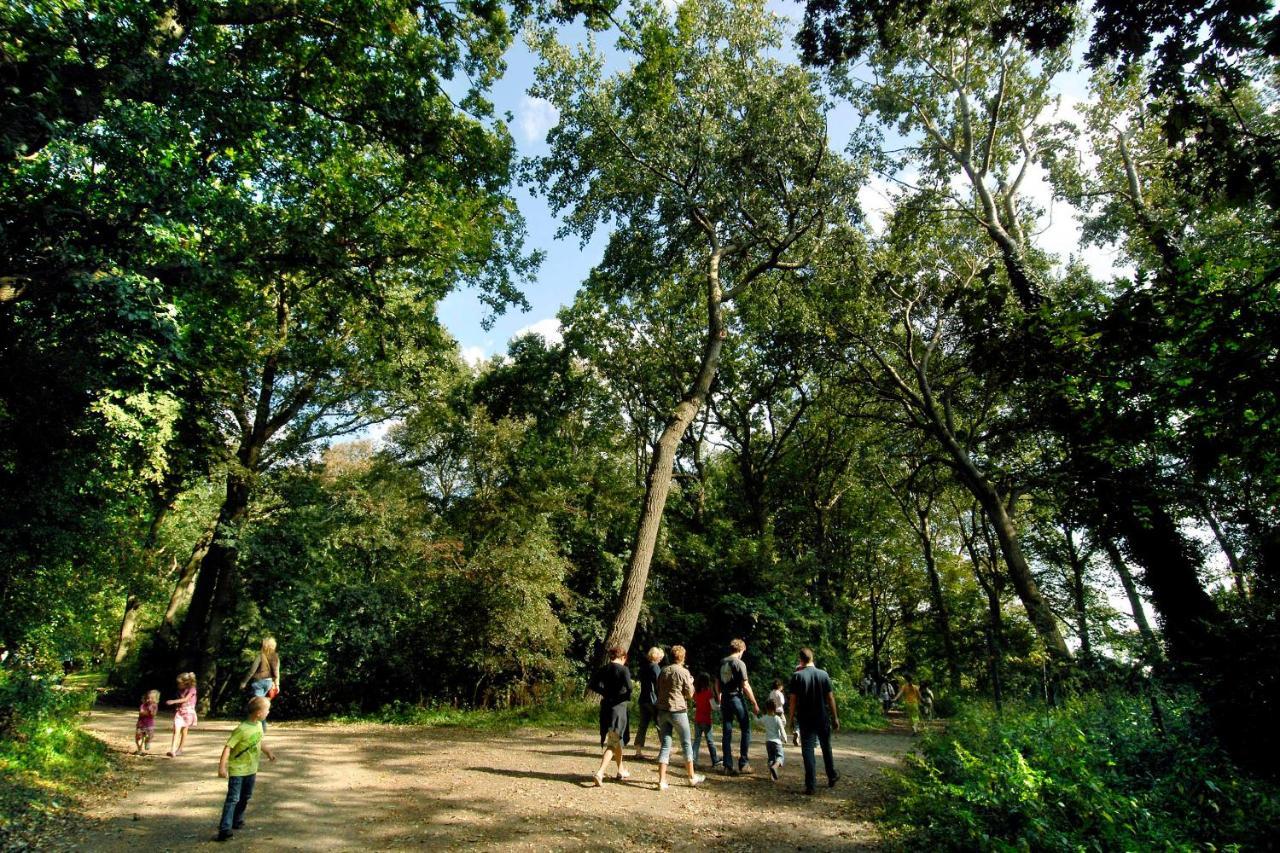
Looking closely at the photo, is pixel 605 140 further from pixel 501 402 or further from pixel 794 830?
pixel 794 830

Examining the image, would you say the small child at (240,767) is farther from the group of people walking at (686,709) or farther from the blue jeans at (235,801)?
the group of people walking at (686,709)

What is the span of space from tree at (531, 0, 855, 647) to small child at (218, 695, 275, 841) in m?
7.46

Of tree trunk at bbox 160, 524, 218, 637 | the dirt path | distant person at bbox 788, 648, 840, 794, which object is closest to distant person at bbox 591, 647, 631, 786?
the dirt path

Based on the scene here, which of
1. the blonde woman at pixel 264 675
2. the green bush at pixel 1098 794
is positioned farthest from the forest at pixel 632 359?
the blonde woman at pixel 264 675

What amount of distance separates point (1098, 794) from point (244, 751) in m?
7.37

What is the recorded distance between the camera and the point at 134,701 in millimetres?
18828

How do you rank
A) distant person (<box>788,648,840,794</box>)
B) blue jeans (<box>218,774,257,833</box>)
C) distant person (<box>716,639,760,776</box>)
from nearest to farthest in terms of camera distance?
blue jeans (<box>218,774,257,833</box>) → distant person (<box>788,648,840,794</box>) → distant person (<box>716,639,760,776</box>)

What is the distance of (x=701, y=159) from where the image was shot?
14.1 metres

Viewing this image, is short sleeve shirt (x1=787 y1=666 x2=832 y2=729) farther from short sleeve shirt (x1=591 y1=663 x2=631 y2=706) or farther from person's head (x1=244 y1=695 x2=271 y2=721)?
person's head (x1=244 y1=695 x2=271 y2=721)

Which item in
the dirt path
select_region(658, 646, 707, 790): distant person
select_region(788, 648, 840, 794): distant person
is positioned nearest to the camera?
the dirt path

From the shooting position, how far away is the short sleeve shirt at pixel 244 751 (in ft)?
19.3

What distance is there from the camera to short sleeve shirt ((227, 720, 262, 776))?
5875mm

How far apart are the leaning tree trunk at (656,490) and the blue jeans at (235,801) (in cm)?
593

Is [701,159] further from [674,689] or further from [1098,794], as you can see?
[1098,794]
